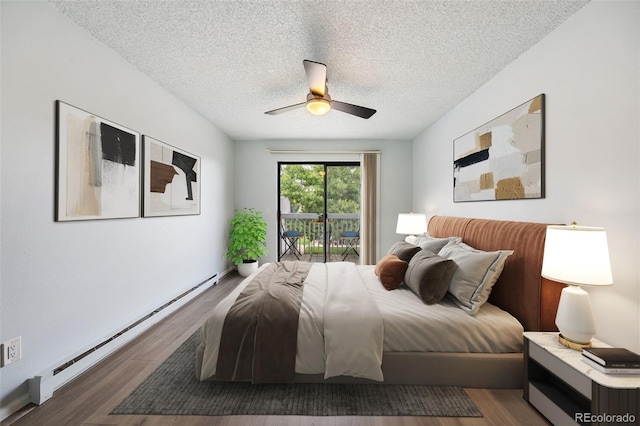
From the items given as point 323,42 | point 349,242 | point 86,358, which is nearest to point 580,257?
point 323,42

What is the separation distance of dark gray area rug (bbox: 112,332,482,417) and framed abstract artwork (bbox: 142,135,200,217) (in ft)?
5.31

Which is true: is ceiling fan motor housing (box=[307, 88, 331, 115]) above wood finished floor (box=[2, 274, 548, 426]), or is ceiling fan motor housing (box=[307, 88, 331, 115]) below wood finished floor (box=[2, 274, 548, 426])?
above

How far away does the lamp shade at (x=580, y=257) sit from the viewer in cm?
129

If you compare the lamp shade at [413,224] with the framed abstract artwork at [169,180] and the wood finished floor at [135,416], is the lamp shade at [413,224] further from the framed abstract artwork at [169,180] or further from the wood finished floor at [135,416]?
the framed abstract artwork at [169,180]

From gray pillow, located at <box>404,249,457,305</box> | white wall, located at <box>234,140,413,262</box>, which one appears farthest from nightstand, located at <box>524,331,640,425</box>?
white wall, located at <box>234,140,413,262</box>

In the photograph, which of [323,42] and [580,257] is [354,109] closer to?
[323,42]

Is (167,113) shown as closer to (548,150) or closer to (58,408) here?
(58,408)

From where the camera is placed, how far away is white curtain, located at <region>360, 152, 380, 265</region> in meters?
4.78

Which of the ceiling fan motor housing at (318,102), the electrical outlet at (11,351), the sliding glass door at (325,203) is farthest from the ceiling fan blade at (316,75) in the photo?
the sliding glass door at (325,203)

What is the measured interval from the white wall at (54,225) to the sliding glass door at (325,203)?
275cm

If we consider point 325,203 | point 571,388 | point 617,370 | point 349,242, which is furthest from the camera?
point 349,242

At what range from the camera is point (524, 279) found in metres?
1.78

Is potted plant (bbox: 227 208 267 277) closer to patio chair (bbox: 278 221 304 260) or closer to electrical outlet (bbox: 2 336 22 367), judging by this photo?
patio chair (bbox: 278 221 304 260)

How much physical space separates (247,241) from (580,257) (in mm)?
4032
